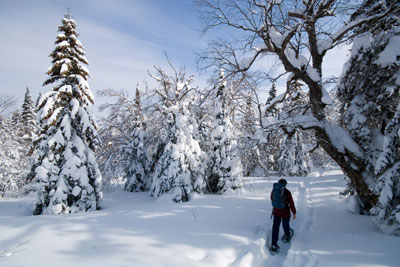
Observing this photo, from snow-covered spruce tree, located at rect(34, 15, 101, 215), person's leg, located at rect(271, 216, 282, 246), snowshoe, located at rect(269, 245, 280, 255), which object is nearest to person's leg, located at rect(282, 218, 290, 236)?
person's leg, located at rect(271, 216, 282, 246)

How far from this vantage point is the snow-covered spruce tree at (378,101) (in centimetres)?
574

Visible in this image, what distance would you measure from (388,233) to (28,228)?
942 centimetres

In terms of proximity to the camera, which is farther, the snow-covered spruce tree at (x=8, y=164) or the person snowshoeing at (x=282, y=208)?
the snow-covered spruce tree at (x=8, y=164)

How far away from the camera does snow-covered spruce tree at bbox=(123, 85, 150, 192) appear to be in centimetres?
1888

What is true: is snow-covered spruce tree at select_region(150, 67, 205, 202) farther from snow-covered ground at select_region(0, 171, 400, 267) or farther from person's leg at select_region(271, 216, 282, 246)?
person's leg at select_region(271, 216, 282, 246)

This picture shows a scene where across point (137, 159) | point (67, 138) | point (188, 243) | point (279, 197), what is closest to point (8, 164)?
point (137, 159)

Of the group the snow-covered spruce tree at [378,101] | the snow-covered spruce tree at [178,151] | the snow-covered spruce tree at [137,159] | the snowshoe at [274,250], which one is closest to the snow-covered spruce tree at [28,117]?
the snow-covered spruce tree at [137,159]

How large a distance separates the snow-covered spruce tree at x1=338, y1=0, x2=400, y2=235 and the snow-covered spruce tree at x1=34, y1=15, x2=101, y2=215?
482 inches

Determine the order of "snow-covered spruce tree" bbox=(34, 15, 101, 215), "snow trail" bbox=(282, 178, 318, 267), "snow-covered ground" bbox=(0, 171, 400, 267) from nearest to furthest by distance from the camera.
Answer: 1. "snow-covered ground" bbox=(0, 171, 400, 267)
2. "snow trail" bbox=(282, 178, 318, 267)
3. "snow-covered spruce tree" bbox=(34, 15, 101, 215)

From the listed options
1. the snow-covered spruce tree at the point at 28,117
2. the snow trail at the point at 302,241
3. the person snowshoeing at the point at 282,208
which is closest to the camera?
the snow trail at the point at 302,241

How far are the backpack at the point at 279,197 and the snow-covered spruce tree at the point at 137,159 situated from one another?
1423cm

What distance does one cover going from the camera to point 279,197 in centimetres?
631

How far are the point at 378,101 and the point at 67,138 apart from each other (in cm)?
1347

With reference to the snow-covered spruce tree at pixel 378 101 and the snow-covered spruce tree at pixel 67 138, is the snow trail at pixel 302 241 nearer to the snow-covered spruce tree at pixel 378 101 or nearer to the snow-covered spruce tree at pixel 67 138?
the snow-covered spruce tree at pixel 378 101
